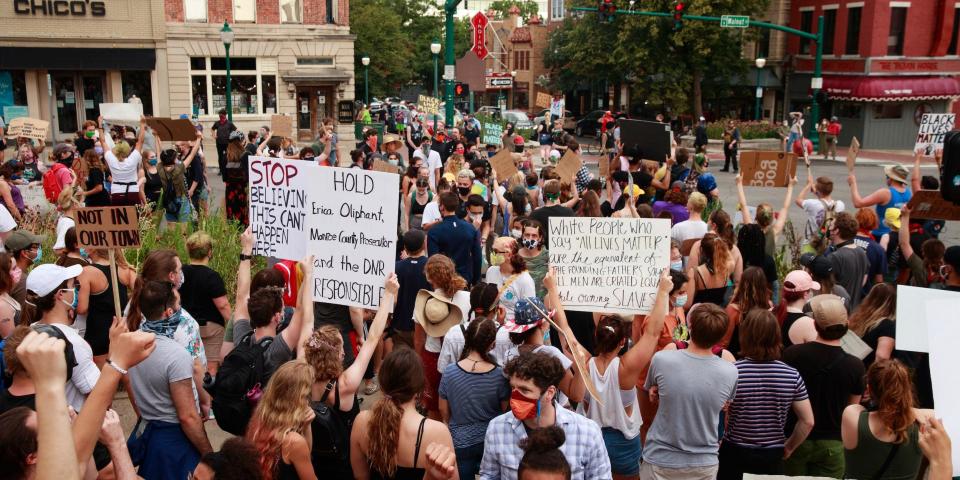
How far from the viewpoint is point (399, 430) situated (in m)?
4.01

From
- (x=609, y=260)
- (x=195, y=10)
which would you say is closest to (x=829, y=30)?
(x=195, y=10)

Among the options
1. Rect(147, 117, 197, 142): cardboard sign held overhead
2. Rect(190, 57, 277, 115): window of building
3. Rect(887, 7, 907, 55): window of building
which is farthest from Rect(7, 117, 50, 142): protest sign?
Rect(887, 7, 907, 55): window of building

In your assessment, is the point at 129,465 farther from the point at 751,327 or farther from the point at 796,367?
the point at 796,367

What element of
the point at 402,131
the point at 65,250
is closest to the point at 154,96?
the point at 402,131

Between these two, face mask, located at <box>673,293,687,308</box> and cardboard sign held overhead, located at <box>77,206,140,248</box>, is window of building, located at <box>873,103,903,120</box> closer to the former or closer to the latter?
face mask, located at <box>673,293,687,308</box>

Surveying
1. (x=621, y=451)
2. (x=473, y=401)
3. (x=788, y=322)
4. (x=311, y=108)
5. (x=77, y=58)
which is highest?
(x=77, y=58)

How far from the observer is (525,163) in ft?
47.0

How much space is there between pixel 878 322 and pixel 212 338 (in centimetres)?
511

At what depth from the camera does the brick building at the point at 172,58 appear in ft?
107

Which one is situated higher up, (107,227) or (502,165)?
(502,165)

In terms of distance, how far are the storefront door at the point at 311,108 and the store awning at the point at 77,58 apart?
6.67 m

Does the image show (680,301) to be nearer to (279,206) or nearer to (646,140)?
(279,206)

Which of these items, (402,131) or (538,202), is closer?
(538,202)

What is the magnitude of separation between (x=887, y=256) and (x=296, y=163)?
21.9 feet
